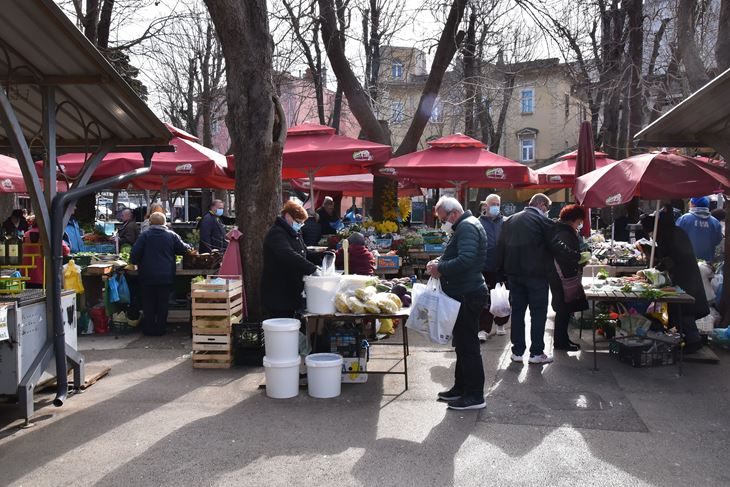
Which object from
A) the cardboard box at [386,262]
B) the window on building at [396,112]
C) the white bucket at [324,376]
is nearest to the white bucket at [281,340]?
the white bucket at [324,376]

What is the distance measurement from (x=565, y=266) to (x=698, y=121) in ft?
7.89

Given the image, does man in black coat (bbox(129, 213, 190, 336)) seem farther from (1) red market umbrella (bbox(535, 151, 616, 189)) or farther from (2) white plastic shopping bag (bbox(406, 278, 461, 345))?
(1) red market umbrella (bbox(535, 151, 616, 189))

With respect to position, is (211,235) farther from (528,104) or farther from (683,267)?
(528,104)

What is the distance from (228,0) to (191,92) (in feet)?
68.2

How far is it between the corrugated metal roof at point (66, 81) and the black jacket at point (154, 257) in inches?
72.0

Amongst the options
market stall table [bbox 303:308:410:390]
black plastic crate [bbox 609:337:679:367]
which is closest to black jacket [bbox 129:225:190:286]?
market stall table [bbox 303:308:410:390]

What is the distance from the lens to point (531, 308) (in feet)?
25.3

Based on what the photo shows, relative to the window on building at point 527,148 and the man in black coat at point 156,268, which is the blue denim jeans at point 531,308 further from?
the window on building at point 527,148

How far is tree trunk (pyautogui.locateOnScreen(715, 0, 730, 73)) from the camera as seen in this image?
32.4 ft

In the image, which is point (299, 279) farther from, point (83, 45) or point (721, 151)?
point (721, 151)

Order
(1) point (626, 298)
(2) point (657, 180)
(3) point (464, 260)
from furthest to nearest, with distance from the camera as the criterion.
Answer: (2) point (657, 180) < (1) point (626, 298) < (3) point (464, 260)

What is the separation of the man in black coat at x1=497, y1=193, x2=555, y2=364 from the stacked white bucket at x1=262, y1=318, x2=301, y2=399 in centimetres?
272

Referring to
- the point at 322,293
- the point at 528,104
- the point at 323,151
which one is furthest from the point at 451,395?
the point at 528,104

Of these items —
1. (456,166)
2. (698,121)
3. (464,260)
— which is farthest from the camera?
(456,166)
